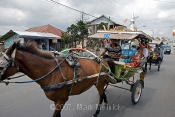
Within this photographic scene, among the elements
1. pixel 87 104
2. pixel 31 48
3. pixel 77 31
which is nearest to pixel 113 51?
pixel 87 104

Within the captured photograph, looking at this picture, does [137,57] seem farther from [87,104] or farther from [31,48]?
[31,48]

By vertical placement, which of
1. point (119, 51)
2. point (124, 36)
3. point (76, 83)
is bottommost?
point (76, 83)

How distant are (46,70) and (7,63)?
0.60 metres

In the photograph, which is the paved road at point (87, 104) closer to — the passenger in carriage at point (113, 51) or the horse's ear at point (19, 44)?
the passenger in carriage at point (113, 51)

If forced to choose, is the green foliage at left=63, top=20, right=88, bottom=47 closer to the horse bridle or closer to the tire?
the tire

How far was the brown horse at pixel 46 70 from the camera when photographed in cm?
227

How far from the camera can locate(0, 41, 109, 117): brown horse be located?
227 cm

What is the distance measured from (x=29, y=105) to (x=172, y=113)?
367 cm

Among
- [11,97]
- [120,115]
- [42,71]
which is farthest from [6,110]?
[120,115]

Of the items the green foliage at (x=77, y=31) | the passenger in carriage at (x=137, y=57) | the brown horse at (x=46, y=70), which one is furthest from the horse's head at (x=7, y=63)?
the green foliage at (x=77, y=31)

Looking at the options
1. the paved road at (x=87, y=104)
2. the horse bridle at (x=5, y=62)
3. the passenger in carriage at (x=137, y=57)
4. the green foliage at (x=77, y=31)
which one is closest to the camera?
the horse bridle at (x=5, y=62)

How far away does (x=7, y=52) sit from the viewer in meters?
2.26

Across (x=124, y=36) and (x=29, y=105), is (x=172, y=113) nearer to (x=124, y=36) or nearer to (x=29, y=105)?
(x=124, y=36)

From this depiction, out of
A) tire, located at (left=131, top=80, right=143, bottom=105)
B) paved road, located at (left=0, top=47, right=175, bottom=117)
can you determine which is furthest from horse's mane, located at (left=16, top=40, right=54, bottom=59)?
tire, located at (left=131, top=80, right=143, bottom=105)
